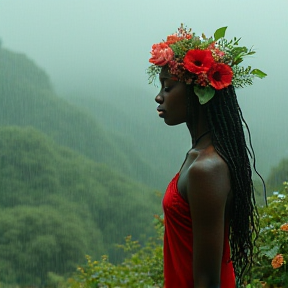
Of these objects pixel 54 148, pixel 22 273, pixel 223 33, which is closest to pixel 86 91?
pixel 54 148

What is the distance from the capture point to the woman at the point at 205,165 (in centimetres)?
145

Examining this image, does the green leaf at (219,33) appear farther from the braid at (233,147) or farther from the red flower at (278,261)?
the red flower at (278,261)

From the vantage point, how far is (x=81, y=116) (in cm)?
595

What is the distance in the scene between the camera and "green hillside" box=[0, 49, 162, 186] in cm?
573

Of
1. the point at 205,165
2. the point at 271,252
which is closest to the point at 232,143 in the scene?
the point at 205,165

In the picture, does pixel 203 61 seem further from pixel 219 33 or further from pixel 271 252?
pixel 271 252

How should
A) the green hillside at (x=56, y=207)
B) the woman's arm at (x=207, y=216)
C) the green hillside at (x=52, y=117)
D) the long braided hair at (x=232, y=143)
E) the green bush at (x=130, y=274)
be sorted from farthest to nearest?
the green hillside at (x=52, y=117)
the green hillside at (x=56, y=207)
the green bush at (x=130, y=274)
the long braided hair at (x=232, y=143)
the woman's arm at (x=207, y=216)

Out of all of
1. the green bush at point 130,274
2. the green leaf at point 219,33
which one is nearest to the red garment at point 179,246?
the green leaf at point 219,33

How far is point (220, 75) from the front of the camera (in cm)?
159

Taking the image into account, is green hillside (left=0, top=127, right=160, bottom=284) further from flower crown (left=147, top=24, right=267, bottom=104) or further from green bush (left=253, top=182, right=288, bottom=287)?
flower crown (left=147, top=24, right=267, bottom=104)

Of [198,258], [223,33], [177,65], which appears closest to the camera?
[198,258]

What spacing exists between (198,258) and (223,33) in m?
Result: 0.68

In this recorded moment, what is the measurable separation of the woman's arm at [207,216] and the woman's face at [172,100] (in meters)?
0.18

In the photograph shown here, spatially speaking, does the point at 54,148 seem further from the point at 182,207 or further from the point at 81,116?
the point at 182,207
